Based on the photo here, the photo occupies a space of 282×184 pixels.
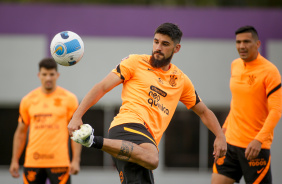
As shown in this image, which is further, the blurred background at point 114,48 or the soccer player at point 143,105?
the blurred background at point 114,48

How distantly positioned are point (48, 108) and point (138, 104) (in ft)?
8.70

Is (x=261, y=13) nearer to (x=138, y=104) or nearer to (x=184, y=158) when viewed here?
(x=184, y=158)

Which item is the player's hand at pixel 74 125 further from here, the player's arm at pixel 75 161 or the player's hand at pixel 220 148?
the player's arm at pixel 75 161

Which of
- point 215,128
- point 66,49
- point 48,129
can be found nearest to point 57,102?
point 48,129

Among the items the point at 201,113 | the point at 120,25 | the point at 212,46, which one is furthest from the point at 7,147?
the point at 201,113

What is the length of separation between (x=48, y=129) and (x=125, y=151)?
2847 millimetres

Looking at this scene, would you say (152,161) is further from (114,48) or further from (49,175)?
(114,48)

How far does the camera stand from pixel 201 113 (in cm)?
627

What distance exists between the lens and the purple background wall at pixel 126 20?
45.6ft

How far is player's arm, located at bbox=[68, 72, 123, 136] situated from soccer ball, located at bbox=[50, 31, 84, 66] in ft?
2.46

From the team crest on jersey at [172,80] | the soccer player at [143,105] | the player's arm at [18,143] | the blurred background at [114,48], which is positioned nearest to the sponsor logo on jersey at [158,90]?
the soccer player at [143,105]

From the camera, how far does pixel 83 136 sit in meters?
4.89

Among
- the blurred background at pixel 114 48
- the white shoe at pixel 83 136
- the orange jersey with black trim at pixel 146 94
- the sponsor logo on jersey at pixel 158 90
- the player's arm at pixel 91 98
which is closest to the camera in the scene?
the white shoe at pixel 83 136

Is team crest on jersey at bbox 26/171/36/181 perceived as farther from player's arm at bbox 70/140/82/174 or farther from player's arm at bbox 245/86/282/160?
player's arm at bbox 245/86/282/160
